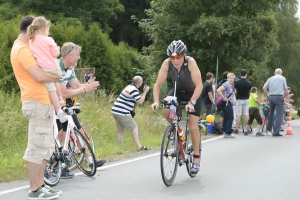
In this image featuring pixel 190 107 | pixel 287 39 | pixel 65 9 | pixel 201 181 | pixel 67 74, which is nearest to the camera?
pixel 190 107

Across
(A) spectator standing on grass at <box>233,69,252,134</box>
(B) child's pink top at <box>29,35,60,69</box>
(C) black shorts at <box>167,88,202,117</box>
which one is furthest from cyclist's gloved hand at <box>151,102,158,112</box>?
(A) spectator standing on grass at <box>233,69,252,134</box>

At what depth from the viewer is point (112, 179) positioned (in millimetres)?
9156

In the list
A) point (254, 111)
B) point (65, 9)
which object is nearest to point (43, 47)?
point (254, 111)

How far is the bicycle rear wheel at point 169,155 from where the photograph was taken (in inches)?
330

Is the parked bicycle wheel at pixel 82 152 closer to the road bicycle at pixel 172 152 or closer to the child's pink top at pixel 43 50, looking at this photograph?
the road bicycle at pixel 172 152

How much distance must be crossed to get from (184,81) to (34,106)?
249 cm

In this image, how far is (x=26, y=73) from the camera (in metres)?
7.25

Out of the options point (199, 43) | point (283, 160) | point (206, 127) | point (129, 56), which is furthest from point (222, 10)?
point (283, 160)

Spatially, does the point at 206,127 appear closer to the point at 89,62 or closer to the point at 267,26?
the point at 89,62

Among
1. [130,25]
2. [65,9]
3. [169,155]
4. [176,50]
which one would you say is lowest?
[169,155]

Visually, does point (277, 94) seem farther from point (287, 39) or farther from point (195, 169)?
point (287, 39)

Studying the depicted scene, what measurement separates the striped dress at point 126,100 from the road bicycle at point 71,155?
4.21m

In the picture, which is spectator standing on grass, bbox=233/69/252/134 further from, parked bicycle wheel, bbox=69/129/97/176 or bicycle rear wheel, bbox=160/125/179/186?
bicycle rear wheel, bbox=160/125/179/186

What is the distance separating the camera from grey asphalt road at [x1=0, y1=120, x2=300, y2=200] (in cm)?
786
